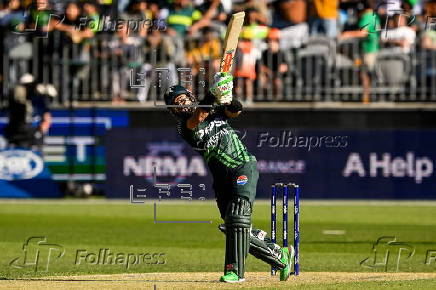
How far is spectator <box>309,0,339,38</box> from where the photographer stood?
2497 cm

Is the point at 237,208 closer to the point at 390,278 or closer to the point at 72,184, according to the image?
the point at 390,278

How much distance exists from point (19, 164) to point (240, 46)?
5.73 m

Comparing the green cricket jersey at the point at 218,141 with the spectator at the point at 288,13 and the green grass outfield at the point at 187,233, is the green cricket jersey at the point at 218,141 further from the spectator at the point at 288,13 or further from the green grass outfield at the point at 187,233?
the spectator at the point at 288,13

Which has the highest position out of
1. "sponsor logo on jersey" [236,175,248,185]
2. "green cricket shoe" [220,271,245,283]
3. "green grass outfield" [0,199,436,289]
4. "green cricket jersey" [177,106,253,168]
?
"green cricket jersey" [177,106,253,168]

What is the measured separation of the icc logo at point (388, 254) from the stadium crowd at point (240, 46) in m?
7.67

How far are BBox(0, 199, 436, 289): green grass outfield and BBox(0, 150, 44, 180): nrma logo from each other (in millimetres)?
633

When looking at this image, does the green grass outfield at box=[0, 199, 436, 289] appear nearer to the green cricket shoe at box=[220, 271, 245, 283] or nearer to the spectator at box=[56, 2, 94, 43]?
the green cricket shoe at box=[220, 271, 245, 283]

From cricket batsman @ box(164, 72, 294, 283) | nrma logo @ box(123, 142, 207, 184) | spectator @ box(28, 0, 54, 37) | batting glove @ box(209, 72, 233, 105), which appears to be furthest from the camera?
nrma logo @ box(123, 142, 207, 184)

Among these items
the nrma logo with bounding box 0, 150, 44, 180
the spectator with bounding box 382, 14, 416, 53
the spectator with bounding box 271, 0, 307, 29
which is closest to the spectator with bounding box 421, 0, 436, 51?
the spectator with bounding box 382, 14, 416, 53

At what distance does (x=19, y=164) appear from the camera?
25594mm

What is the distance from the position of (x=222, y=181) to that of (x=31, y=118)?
1543 centimetres

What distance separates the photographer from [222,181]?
34.9 ft

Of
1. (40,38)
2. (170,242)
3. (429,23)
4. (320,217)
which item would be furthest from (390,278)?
(40,38)

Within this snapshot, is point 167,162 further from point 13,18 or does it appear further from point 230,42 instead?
point 230,42
